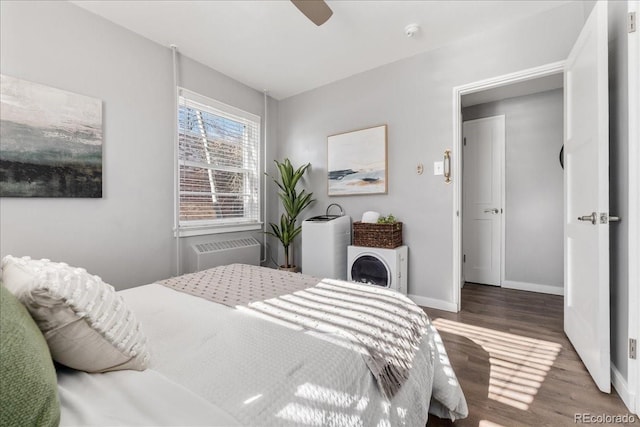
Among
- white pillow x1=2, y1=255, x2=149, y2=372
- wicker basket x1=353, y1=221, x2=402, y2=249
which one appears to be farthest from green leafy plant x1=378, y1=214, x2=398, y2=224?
white pillow x1=2, y1=255, x2=149, y2=372

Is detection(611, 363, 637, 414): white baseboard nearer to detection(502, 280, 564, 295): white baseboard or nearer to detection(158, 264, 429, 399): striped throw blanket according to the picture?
detection(158, 264, 429, 399): striped throw blanket

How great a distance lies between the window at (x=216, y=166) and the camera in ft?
9.64

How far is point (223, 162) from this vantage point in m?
3.33

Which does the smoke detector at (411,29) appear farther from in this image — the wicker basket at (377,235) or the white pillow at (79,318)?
the white pillow at (79,318)

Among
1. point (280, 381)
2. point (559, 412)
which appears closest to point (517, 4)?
point (559, 412)

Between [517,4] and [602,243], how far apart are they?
6.25ft

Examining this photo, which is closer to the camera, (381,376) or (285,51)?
(381,376)

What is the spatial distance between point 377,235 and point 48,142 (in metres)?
2.75

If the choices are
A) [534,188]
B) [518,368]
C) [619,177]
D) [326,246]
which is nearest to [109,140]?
[326,246]

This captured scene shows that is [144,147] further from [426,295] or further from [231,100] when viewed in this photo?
[426,295]

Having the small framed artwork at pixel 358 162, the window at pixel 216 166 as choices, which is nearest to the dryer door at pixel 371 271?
the small framed artwork at pixel 358 162

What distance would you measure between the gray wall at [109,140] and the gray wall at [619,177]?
3.30 metres

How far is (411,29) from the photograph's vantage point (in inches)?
96.1

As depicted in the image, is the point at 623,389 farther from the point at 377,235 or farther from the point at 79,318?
the point at 79,318
